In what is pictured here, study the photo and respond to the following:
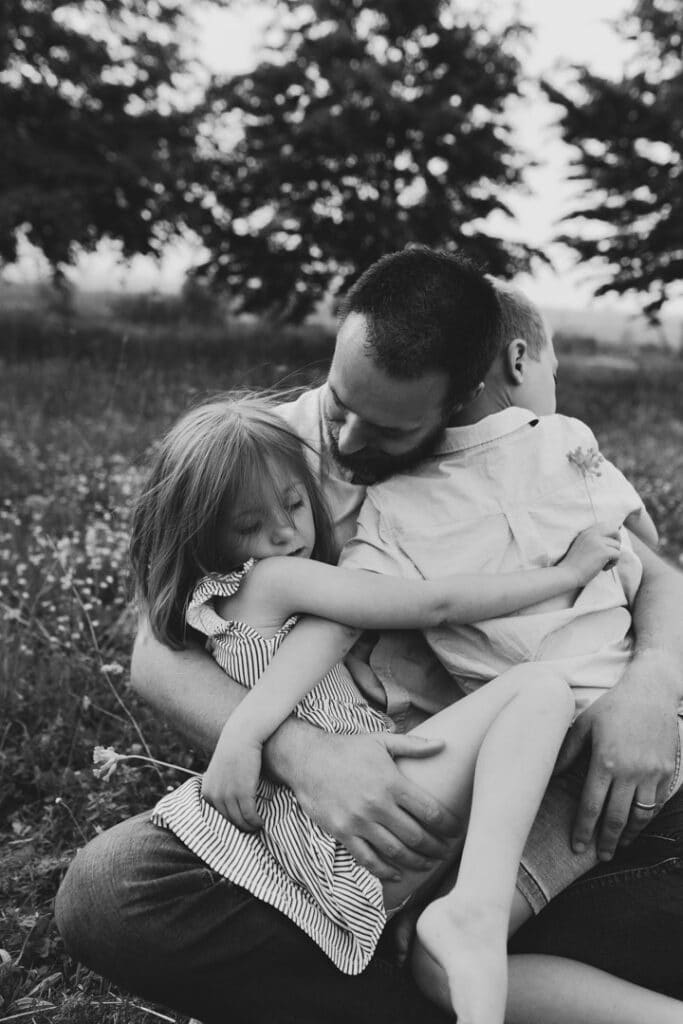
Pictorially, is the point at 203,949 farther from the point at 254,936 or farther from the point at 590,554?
the point at 590,554

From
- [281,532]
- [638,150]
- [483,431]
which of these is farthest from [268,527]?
[638,150]

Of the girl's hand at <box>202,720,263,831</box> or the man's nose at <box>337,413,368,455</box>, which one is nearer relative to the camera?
the girl's hand at <box>202,720,263,831</box>

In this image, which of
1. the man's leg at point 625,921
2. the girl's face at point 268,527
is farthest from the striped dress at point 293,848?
the man's leg at point 625,921

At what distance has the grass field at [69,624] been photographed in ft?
7.36

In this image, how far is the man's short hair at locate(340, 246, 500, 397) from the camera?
82.2 inches

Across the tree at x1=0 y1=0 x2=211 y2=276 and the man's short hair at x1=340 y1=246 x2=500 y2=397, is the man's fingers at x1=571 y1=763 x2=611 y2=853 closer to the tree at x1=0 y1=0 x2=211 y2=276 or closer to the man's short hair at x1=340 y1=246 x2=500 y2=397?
the man's short hair at x1=340 y1=246 x2=500 y2=397

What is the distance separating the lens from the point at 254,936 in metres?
1.82

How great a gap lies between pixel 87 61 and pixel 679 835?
38.0 ft

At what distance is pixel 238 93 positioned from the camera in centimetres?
1223

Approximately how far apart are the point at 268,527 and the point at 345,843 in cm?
71

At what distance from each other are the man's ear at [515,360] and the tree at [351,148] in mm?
10126

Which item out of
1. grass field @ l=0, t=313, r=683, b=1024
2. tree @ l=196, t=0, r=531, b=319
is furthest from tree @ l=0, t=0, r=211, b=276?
grass field @ l=0, t=313, r=683, b=1024

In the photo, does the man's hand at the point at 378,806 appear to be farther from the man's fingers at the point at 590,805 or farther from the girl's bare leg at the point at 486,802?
the man's fingers at the point at 590,805

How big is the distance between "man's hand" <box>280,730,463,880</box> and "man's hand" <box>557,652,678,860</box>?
281 mm
